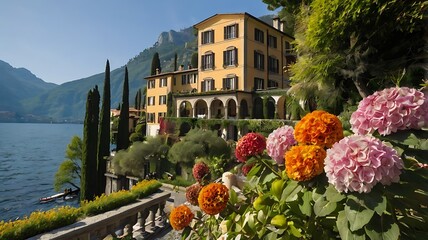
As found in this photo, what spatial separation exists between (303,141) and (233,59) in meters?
30.8

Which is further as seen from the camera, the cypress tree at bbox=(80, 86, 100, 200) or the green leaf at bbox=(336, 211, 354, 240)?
the cypress tree at bbox=(80, 86, 100, 200)

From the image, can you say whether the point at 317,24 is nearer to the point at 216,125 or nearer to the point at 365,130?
the point at 365,130

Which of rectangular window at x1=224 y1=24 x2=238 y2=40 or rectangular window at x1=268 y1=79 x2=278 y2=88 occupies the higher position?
rectangular window at x1=224 y1=24 x2=238 y2=40

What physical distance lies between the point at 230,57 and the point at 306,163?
31490 mm

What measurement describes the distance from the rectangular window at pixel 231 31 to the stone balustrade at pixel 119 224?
2832 centimetres

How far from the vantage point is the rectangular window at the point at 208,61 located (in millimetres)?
33812

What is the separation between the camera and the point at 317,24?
9.17 metres

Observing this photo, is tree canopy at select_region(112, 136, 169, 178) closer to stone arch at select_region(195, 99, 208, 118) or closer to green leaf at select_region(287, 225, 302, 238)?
stone arch at select_region(195, 99, 208, 118)

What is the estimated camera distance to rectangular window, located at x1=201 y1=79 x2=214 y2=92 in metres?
33.8

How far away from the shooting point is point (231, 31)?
31.8 m

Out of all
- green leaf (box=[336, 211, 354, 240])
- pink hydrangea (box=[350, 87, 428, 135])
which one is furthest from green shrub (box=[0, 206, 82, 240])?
pink hydrangea (box=[350, 87, 428, 135])

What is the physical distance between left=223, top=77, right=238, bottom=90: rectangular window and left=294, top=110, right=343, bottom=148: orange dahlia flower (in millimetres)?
29774

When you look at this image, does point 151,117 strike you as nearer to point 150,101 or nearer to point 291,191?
point 150,101

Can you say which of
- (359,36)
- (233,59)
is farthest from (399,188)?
(233,59)
